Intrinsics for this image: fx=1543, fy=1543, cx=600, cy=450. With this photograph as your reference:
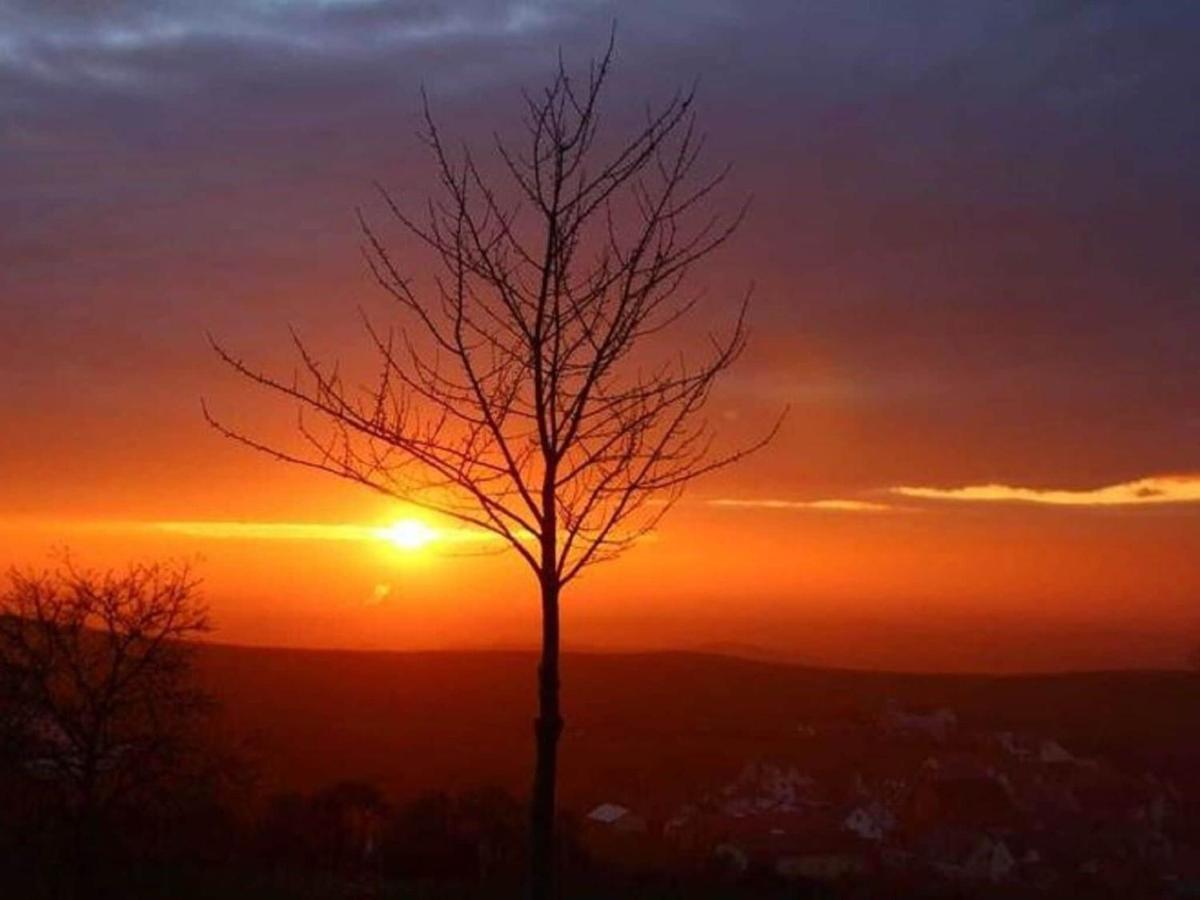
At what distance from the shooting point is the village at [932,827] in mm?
19281

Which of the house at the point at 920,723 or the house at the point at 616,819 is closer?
the house at the point at 616,819

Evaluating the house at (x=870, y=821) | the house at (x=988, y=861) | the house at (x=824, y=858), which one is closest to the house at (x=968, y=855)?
the house at (x=988, y=861)

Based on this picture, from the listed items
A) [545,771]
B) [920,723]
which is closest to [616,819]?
[920,723]

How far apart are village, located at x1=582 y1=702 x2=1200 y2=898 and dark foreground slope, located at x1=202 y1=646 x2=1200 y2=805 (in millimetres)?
1800

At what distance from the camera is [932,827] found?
23.4 m

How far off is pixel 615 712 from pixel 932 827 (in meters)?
24.2

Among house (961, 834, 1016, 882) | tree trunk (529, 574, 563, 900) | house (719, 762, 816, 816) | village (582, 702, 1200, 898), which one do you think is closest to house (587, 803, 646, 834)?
village (582, 702, 1200, 898)

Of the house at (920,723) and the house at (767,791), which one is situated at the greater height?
the house at (920,723)

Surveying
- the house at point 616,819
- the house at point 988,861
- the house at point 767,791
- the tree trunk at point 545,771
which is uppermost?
A: the tree trunk at point 545,771

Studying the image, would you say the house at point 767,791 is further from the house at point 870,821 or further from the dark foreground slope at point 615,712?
the house at point 870,821

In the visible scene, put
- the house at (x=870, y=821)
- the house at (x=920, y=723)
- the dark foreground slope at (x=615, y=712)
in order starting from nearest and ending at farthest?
the house at (x=870, y=821) < the dark foreground slope at (x=615, y=712) < the house at (x=920, y=723)

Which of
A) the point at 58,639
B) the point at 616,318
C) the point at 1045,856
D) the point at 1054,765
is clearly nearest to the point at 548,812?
the point at 616,318

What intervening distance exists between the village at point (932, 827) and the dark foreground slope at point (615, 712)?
5.91 feet

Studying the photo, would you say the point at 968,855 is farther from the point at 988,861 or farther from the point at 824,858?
the point at 824,858
